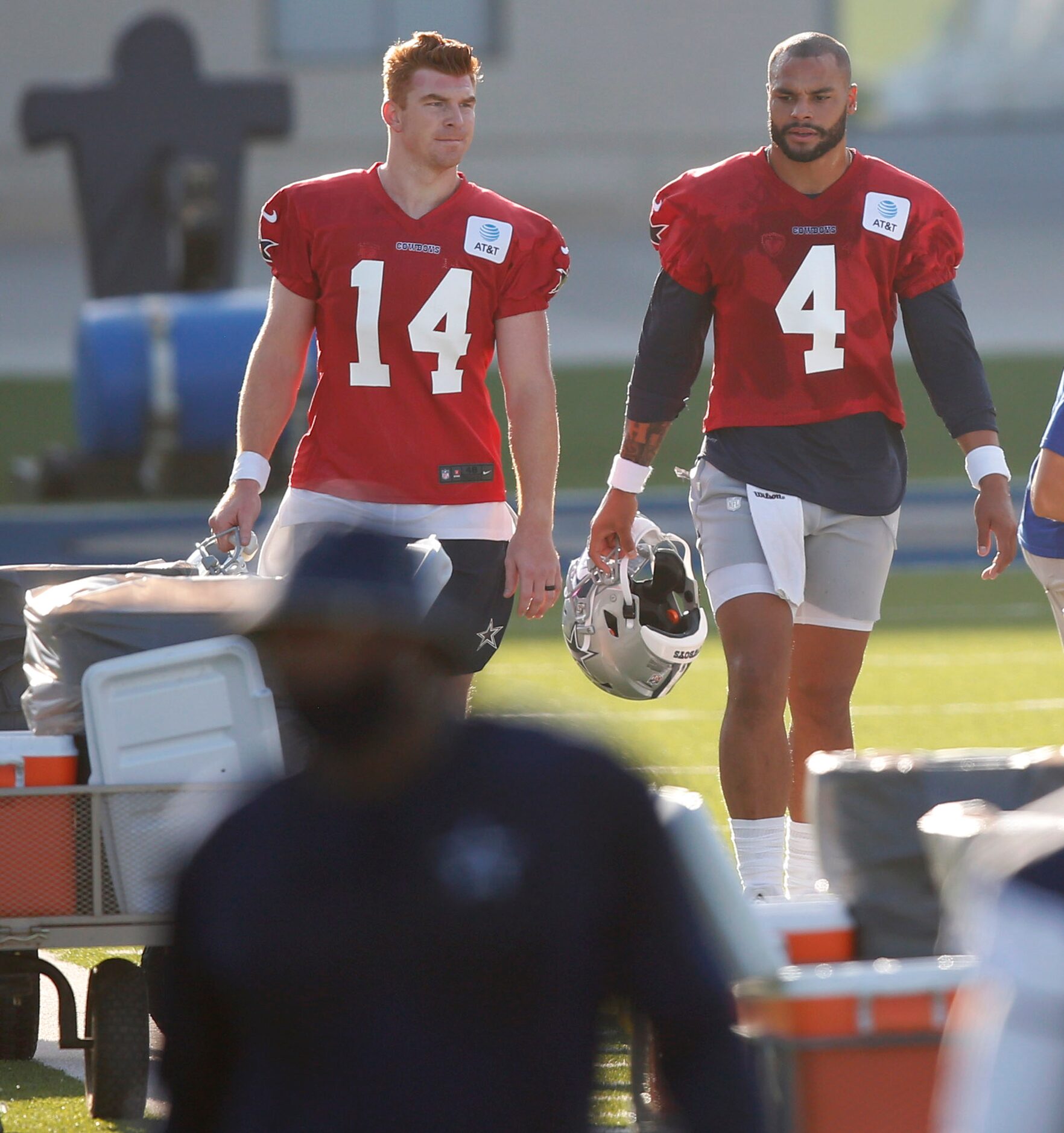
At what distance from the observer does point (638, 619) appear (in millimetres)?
5805

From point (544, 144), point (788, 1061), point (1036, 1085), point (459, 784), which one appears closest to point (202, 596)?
point (788, 1061)

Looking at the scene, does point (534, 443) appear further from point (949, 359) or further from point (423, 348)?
point (949, 359)

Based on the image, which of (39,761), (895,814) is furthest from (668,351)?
(895,814)

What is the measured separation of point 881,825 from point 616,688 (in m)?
2.26

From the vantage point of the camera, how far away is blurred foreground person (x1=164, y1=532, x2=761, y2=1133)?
89.7 inches

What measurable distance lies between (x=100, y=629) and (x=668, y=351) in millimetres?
1692

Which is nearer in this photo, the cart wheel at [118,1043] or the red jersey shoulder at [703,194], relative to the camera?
the cart wheel at [118,1043]

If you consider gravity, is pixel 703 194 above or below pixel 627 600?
above

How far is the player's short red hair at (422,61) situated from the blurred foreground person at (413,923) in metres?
3.28

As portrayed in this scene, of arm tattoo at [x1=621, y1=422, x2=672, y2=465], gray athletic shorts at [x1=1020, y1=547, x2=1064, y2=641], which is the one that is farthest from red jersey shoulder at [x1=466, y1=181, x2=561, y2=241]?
gray athletic shorts at [x1=1020, y1=547, x2=1064, y2=641]

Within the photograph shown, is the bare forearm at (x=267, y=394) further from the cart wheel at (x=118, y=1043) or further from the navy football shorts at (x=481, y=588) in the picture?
the cart wheel at (x=118, y=1043)

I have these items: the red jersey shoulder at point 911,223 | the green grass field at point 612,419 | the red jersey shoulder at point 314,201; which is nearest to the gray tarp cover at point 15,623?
the red jersey shoulder at point 314,201

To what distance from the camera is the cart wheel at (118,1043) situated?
15.2ft

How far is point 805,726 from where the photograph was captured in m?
5.72
